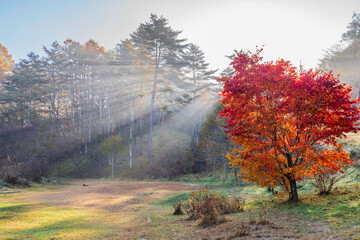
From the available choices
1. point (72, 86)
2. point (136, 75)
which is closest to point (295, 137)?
point (136, 75)

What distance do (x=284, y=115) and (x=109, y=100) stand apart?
33.2 meters

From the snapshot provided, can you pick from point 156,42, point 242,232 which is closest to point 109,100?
point 156,42

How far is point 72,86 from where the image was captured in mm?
37812

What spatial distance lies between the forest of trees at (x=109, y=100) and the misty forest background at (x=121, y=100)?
0.46 feet

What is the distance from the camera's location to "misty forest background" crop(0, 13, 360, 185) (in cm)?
3072

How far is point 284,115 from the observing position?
795 cm

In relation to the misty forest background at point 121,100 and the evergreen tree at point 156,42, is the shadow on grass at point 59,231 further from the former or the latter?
the evergreen tree at point 156,42

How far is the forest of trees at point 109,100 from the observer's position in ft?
103

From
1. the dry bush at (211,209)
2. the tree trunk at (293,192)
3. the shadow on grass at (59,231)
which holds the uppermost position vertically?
the tree trunk at (293,192)

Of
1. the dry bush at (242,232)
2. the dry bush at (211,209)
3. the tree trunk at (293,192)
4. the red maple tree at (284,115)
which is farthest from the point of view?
the tree trunk at (293,192)

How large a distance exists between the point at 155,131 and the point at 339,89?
1471 inches

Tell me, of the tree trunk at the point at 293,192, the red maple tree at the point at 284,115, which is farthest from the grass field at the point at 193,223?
the red maple tree at the point at 284,115

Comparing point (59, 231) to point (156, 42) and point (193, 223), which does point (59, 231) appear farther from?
point (156, 42)

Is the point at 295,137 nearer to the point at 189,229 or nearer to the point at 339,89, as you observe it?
the point at 339,89
